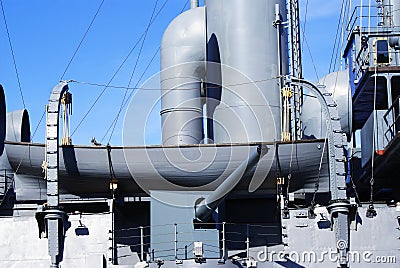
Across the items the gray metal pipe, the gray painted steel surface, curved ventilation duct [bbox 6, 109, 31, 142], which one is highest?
curved ventilation duct [bbox 6, 109, 31, 142]

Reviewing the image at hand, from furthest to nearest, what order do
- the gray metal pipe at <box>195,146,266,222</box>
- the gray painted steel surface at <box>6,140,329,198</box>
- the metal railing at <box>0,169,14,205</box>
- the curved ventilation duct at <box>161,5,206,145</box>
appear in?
the curved ventilation duct at <box>161,5,206,145</box> < the metal railing at <box>0,169,14,205</box> < the gray painted steel surface at <box>6,140,329,198</box> < the gray metal pipe at <box>195,146,266,222</box>

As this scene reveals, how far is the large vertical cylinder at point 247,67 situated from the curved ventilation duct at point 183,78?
0.86ft

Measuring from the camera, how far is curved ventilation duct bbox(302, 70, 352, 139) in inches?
509

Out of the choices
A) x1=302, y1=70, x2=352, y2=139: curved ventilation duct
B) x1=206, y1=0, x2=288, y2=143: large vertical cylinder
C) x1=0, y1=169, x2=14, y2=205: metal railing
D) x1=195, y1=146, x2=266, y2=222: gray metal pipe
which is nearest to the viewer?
x1=195, y1=146, x2=266, y2=222: gray metal pipe

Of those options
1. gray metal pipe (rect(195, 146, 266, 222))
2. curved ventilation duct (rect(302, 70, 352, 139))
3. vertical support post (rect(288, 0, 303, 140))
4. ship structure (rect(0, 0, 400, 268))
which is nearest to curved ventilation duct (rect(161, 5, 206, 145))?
ship structure (rect(0, 0, 400, 268))

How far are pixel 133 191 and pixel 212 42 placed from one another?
10.4 feet

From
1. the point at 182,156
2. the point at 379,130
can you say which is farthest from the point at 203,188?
the point at 379,130

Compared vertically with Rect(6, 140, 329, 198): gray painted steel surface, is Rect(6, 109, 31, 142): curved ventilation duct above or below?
above

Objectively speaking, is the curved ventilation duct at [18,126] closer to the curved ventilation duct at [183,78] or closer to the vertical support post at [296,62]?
the curved ventilation duct at [183,78]

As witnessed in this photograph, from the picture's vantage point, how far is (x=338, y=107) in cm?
1362

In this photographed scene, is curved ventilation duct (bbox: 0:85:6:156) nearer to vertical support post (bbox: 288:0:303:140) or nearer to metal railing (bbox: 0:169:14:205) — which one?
metal railing (bbox: 0:169:14:205)

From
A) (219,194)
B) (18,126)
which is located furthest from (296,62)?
(18,126)

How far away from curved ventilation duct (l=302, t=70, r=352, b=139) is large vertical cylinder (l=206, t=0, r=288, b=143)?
0.82 metres

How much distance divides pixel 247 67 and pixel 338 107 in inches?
85.6
